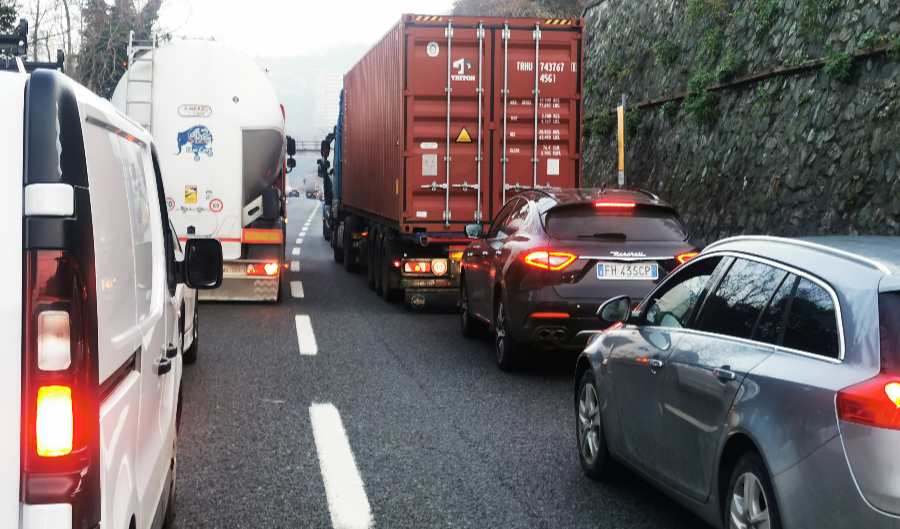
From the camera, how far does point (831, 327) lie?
3.47 metres

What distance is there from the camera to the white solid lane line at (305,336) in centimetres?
1042

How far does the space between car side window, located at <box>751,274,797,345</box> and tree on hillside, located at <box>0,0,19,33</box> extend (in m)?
22.7

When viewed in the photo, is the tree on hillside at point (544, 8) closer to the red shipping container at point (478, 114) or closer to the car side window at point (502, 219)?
the red shipping container at point (478, 114)

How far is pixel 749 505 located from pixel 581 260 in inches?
191

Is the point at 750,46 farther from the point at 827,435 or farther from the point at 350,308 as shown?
the point at 827,435

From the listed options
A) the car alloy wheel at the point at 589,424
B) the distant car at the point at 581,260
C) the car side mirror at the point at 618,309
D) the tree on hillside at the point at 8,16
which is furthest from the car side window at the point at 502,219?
the tree on hillside at the point at 8,16

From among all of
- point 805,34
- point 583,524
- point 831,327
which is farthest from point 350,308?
point 831,327

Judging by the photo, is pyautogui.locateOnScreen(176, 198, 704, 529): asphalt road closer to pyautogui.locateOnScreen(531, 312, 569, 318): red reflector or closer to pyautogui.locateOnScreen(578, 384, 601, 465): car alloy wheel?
pyautogui.locateOnScreen(578, 384, 601, 465): car alloy wheel

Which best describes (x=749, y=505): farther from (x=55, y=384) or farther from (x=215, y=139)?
(x=215, y=139)

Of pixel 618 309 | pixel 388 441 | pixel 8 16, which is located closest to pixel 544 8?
pixel 8 16

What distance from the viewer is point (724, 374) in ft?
13.1

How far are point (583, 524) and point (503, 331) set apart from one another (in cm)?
443

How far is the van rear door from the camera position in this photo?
2312 millimetres

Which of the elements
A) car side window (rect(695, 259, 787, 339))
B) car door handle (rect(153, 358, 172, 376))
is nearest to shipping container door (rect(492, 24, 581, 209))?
car side window (rect(695, 259, 787, 339))
